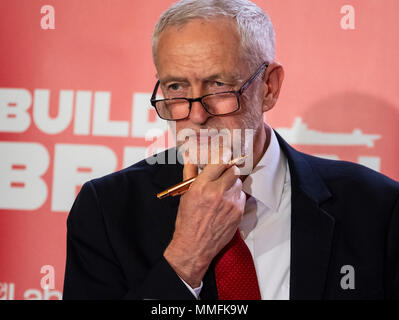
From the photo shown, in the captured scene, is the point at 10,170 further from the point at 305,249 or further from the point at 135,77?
the point at 305,249

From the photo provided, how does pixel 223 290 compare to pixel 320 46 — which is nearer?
pixel 223 290

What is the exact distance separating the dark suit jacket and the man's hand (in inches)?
3.7

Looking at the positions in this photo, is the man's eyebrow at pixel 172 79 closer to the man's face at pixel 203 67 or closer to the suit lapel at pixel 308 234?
the man's face at pixel 203 67

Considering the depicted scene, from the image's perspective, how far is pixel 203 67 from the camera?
163 cm

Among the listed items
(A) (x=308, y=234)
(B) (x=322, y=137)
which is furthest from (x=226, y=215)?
(B) (x=322, y=137)

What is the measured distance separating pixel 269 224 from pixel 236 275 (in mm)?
235

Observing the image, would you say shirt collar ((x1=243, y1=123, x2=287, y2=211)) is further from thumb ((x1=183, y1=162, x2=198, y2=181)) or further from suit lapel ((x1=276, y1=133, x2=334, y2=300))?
thumb ((x1=183, y1=162, x2=198, y2=181))

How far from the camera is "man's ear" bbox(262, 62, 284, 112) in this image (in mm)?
1827

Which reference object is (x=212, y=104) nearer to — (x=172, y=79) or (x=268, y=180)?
(x=172, y=79)

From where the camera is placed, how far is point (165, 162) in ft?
6.28

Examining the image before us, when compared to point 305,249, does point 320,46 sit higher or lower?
higher
